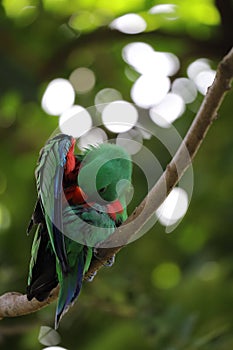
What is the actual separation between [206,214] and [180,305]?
1.15 m

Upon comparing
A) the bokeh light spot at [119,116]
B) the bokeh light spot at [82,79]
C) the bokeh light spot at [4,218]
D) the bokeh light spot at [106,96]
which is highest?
the bokeh light spot at [119,116]

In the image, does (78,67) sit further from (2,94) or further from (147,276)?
(147,276)

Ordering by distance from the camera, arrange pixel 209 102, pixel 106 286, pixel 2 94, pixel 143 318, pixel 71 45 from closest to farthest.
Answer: pixel 209 102
pixel 143 318
pixel 106 286
pixel 2 94
pixel 71 45

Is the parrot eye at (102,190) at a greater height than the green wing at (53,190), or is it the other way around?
the green wing at (53,190)

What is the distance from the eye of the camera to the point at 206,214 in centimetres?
638

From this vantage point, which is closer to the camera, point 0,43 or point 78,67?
point 0,43

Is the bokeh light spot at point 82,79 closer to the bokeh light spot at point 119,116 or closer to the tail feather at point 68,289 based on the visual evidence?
the bokeh light spot at point 119,116

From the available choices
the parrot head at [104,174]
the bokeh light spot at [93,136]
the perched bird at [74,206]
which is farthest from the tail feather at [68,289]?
the bokeh light spot at [93,136]

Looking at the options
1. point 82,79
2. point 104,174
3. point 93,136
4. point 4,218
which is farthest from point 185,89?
point 104,174

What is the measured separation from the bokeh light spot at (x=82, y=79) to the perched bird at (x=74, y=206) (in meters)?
3.03

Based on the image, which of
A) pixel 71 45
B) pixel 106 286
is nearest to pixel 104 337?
pixel 106 286

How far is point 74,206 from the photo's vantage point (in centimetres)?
336

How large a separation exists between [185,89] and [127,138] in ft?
3.90

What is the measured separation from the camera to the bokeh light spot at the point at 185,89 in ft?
20.1
